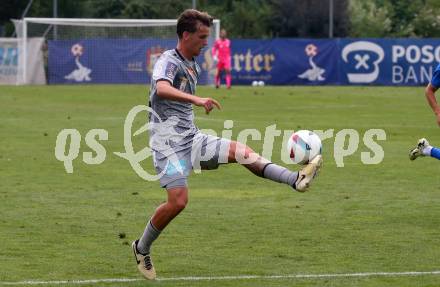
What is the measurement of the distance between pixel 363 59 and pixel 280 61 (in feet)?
12.0

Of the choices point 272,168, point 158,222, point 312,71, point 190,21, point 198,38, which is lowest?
point 312,71

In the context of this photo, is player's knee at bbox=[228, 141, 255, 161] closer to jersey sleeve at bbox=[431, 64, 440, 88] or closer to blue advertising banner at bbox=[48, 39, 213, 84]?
jersey sleeve at bbox=[431, 64, 440, 88]

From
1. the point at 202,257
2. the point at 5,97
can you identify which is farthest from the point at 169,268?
the point at 5,97

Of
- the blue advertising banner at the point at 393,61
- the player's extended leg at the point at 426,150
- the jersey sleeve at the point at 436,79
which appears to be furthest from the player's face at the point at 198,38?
the blue advertising banner at the point at 393,61

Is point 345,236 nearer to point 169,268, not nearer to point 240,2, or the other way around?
point 169,268

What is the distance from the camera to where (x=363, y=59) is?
49156mm

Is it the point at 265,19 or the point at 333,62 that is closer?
the point at 333,62

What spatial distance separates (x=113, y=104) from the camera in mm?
32938

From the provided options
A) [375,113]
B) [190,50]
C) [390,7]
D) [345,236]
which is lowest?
[390,7]

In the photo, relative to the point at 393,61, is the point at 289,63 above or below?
below

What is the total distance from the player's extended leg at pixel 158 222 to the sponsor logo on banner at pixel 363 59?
40.7m

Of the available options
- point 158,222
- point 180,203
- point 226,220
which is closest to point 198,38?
point 180,203

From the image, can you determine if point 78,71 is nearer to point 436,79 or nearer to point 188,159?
point 436,79

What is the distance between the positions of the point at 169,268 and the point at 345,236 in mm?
2252
